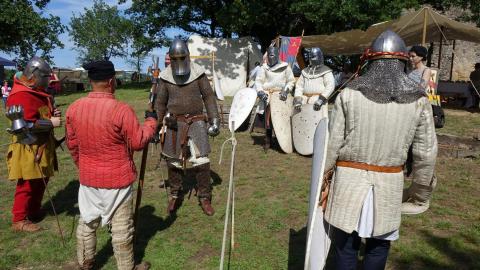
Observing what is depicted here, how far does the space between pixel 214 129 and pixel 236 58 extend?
1256cm

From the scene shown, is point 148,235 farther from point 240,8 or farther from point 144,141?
point 240,8

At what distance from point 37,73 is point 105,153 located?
1389 mm

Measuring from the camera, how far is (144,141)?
8.37 ft

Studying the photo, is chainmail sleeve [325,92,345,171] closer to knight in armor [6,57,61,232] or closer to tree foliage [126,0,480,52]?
knight in armor [6,57,61,232]

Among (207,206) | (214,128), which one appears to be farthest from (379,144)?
(207,206)

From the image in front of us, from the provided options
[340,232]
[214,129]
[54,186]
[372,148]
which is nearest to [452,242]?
[340,232]

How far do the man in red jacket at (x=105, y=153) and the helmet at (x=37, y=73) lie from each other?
3.51 ft

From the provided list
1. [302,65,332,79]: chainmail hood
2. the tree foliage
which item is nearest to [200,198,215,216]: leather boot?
[302,65,332,79]: chainmail hood

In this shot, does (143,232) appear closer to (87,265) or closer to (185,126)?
(87,265)

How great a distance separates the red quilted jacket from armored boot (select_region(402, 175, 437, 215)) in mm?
1653

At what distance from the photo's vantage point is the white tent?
634 inches

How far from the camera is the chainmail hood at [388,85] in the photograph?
6.35 feet

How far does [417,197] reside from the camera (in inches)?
86.8

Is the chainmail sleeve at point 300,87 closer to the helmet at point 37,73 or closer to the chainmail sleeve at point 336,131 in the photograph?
the helmet at point 37,73
